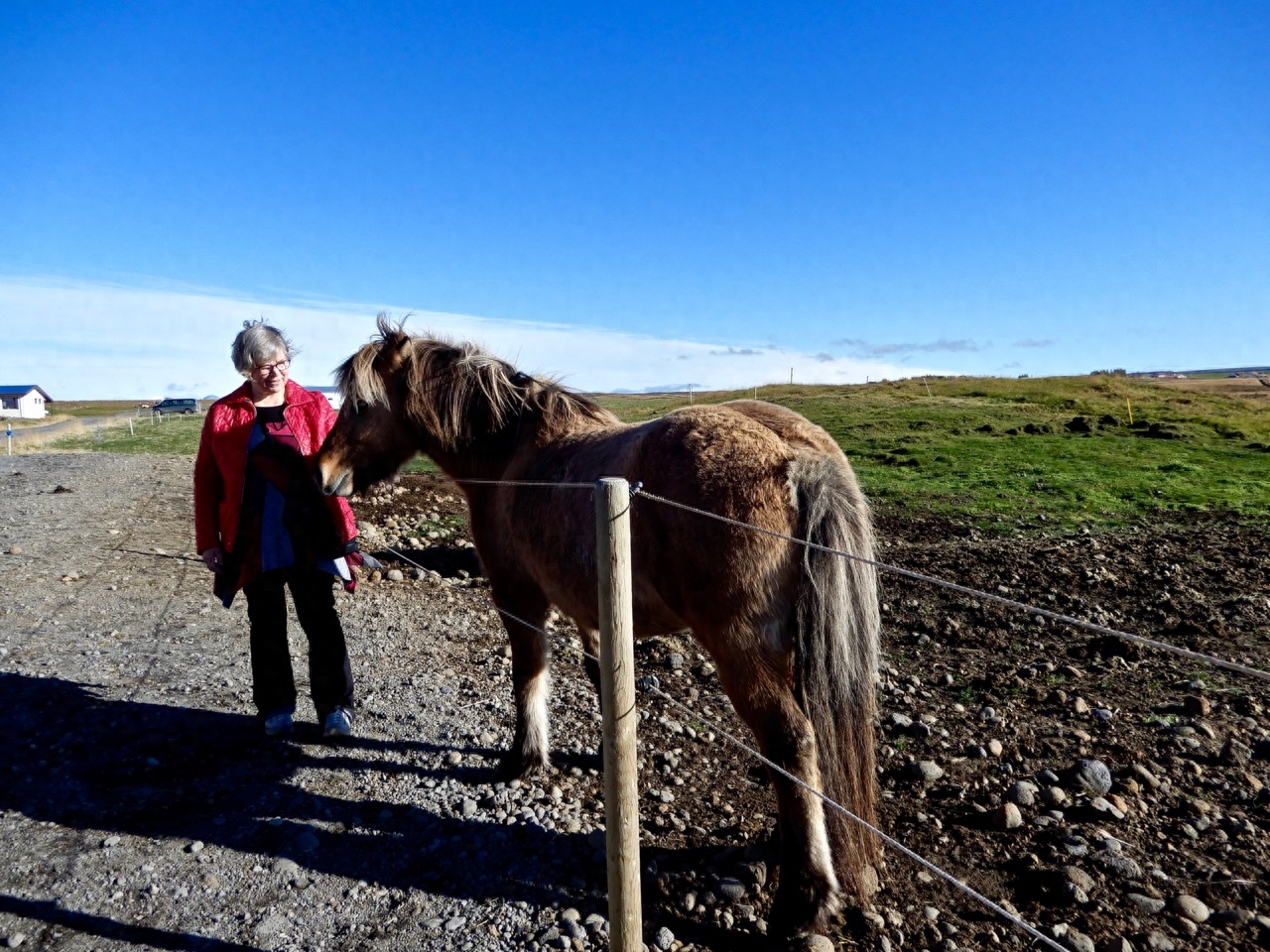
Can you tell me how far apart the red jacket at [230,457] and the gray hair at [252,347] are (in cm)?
21

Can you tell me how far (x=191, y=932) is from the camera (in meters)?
3.05

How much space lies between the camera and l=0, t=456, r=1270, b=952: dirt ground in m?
3.09

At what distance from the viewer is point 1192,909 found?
9.88 feet

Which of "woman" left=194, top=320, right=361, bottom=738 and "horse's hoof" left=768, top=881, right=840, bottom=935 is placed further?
"woman" left=194, top=320, right=361, bottom=738

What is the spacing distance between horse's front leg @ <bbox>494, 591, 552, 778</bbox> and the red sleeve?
69.6 inches

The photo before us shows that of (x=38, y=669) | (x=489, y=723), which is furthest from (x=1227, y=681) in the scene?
(x=38, y=669)

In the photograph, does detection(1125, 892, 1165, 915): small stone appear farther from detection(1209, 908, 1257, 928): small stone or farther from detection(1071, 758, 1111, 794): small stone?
detection(1071, 758, 1111, 794): small stone

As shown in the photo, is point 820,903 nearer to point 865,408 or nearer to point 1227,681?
point 1227,681

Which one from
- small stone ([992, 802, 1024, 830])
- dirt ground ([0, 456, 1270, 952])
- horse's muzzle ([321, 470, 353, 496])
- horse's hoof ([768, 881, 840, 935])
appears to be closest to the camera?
horse's hoof ([768, 881, 840, 935])

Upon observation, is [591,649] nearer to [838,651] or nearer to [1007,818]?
[838,651]

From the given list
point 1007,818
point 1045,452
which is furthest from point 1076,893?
point 1045,452

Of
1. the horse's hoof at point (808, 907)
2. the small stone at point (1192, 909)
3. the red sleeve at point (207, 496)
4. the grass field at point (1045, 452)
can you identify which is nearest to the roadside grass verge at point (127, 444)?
the grass field at point (1045, 452)

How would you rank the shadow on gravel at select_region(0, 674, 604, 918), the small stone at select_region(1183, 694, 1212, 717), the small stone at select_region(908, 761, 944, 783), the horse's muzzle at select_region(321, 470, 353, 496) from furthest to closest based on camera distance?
the small stone at select_region(1183, 694, 1212, 717)
the horse's muzzle at select_region(321, 470, 353, 496)
the small stone at select_region(908, 761, 944, 783)
the shadow on gravel at select_region(0, 674, 604, 918)

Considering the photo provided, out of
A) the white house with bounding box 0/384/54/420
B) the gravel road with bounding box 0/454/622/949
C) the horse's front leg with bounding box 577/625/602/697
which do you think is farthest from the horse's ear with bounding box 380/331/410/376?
the white house with bounding box 0/384/54/420
